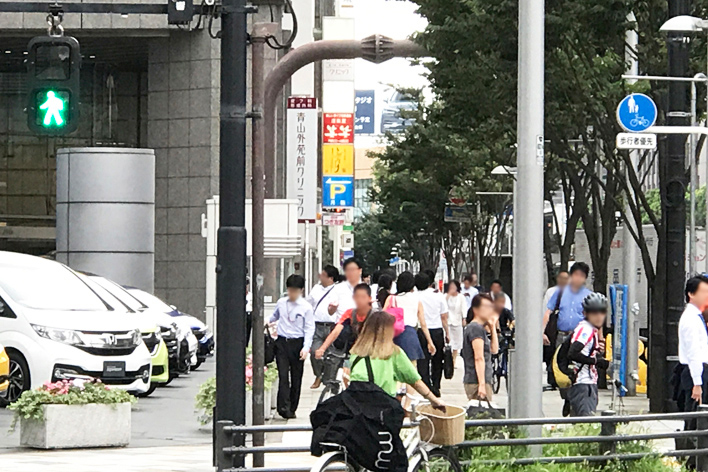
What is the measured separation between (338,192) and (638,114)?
29.7m

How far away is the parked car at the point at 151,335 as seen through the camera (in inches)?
838

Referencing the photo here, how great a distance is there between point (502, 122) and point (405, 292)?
260 inches

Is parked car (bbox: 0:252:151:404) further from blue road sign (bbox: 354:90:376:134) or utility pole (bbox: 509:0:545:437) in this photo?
blue road sign (bbox: 354:90:376:134)

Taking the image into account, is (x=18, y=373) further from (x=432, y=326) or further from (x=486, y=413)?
(x=486, y=413)

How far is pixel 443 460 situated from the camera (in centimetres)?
986

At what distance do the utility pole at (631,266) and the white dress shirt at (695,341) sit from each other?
8.27 meters

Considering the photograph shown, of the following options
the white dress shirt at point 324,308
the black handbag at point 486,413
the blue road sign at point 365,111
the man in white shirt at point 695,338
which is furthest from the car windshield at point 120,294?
the blue road sign at point 365,111

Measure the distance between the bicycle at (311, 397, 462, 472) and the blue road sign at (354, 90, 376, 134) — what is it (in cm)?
16048

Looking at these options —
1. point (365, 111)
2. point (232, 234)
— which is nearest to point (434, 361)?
point (232, 234)

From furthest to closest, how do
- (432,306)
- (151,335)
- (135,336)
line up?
(151,335)
(432,306)
(135,336)

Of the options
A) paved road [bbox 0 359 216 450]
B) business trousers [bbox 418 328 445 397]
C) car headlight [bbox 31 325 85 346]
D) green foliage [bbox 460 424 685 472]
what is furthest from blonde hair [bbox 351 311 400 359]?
car headlight [bbox 31 325 85 346]

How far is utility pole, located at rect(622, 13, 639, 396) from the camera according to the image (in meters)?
21.5

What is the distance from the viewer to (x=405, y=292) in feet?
57.6

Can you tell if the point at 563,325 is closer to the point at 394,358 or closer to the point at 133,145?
the point at 394,358
